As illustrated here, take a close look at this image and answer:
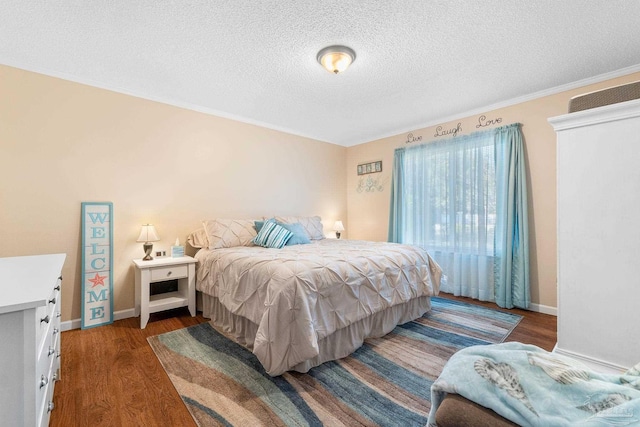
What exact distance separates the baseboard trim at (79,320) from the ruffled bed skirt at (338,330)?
78 cm

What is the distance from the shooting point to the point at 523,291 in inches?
123

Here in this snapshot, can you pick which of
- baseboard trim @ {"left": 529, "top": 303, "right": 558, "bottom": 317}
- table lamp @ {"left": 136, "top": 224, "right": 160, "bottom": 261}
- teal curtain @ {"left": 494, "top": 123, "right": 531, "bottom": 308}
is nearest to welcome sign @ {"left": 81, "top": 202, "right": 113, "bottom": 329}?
table lamp @ {"left": 136, "top": 224, "right": 160, "bottom": 261}

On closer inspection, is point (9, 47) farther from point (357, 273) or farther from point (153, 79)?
point (357, 273)

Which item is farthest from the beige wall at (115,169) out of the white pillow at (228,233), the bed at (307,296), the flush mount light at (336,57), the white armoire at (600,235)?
the white armoire at (600,235)

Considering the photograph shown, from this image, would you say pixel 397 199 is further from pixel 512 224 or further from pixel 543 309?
pixel 543 309

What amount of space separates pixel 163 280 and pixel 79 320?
808 millimetres

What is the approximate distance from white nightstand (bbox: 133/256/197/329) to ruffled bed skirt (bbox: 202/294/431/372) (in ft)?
0.68

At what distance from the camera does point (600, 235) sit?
1.42 metres

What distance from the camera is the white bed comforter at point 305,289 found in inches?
71.6

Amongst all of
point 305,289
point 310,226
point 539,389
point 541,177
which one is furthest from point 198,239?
point 541,177

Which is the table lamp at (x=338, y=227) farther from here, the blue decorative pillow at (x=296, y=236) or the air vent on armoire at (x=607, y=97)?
the air vent on armoire at (x=607, y=97)

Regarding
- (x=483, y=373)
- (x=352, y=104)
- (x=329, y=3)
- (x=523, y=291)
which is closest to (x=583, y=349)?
(x=483, y=373)

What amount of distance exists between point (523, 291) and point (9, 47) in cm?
539

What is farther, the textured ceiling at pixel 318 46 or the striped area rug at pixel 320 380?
the textured ceiling at pixel 318 46
